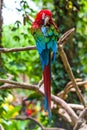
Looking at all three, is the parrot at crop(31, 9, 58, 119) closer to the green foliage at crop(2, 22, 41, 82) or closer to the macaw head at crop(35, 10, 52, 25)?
the macaw head at crop(35, 10, 52, 25)

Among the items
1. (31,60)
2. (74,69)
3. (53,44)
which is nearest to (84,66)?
(74,69)

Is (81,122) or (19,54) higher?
(19,54)

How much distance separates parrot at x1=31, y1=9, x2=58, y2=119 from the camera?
4.43 ft

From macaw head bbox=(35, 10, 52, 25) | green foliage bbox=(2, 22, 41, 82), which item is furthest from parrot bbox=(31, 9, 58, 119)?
green foliage bbox=(2, 22, 41, 82)

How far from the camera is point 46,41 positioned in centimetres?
137

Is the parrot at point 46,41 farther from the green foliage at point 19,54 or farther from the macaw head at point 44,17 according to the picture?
the green foliage at point 19,54

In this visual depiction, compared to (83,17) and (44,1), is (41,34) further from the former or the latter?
(83,17)

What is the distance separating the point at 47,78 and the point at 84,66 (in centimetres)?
161

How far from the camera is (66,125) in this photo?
104 inches

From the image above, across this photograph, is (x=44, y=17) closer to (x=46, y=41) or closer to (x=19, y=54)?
(x=46, y=41)

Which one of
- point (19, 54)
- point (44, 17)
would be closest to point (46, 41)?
point (44, 17)

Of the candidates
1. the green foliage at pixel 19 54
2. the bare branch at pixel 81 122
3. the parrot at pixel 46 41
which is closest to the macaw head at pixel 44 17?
the parrot at pixel 46 41

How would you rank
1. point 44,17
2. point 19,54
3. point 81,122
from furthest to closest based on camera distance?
point 19,54 < point 81,122 < point 44,17

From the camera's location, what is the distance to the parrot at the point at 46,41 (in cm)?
135
